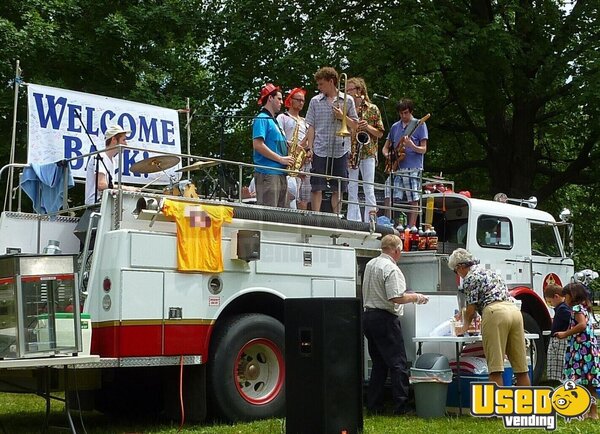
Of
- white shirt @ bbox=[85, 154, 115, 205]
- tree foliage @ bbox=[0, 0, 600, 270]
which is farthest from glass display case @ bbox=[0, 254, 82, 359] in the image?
tree foliage @ bbox=[0, 0, 600, 270]

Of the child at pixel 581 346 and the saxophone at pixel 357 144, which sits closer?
the child at pixel 581 346

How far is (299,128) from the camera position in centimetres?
1101

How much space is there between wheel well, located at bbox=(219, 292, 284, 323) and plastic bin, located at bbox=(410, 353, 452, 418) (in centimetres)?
160

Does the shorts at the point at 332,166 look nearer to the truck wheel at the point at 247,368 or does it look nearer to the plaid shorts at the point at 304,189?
the plaid shorts at the point at 304,189

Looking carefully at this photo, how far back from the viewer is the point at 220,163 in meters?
9.23

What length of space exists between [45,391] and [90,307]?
0.85 metres

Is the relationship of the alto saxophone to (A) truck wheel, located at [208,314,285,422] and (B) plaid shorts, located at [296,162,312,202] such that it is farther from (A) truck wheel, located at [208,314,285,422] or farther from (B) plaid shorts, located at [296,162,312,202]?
(A) truck wheel, located at [208,314,285,422]

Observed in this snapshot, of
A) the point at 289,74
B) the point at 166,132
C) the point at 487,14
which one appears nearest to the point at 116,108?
the point at 166,132

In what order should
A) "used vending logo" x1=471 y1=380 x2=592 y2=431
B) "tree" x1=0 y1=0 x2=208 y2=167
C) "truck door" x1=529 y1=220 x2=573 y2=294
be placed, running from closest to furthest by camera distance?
"used vending logo" x1=471 y1=380 x2=592 y2=431 < "truck door" x1=529 y1=220 x2=573 y2=294 < "tree" x1=0 y1=0 x2=208 y2=167

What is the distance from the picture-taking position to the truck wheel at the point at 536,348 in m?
11.8

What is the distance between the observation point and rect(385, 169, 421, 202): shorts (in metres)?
11.7

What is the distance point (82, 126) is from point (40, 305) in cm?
380

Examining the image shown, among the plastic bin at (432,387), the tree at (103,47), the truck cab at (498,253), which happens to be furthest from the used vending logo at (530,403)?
the tree at (103,47)

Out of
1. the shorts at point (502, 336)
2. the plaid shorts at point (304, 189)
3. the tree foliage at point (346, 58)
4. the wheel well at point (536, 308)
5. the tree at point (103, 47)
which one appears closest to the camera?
the shorts at point (502, 336)
